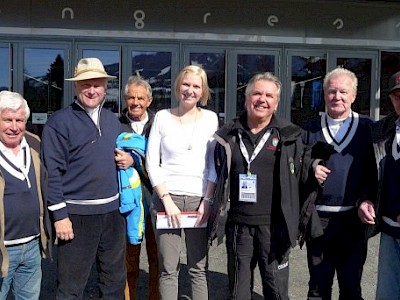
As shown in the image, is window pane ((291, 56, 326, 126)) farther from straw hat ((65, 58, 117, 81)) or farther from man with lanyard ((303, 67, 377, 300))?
straw hat ((65, 58, 117, 81))

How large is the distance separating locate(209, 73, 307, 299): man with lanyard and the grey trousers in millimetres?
231

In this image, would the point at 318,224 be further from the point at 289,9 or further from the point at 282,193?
the point at 289,9

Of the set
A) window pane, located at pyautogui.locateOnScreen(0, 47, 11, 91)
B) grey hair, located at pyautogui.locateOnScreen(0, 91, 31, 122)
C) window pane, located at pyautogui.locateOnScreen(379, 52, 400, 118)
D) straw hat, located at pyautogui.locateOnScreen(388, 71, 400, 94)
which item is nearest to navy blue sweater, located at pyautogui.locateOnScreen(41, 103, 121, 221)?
grey hair, located at pyautogui.locateOnScreen(0, 91, 31, 122)

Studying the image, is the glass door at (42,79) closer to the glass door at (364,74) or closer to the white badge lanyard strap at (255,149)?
the glass door at (364,74)

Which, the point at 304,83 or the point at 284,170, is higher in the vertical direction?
the point at 304,83

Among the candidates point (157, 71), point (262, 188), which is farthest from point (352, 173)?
point (157, 71)

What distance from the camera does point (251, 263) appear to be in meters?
3.23

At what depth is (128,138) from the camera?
3396 millimetres

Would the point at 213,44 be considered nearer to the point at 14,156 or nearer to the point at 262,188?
the point at 262,188

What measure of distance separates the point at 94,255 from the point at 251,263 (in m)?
1.06

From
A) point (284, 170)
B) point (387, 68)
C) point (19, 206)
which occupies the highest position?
point (387, 68)

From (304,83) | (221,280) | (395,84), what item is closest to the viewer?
(395,84)

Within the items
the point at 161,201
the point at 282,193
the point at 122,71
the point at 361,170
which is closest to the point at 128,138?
the point at 161,201

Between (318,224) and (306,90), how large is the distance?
288 inches
